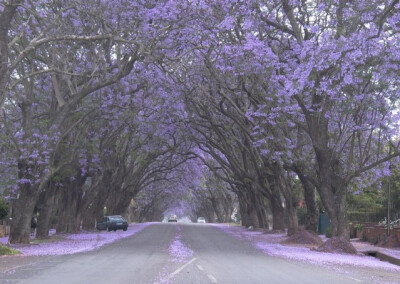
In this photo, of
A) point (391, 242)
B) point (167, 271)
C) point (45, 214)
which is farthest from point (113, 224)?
point (167, 271)

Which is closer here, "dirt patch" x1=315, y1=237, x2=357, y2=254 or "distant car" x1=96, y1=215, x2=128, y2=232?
"dirt patch" x1=315, y1=237, x2=357, y2=254

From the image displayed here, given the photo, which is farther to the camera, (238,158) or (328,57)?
(238,158)

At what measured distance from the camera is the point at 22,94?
75.1 ft

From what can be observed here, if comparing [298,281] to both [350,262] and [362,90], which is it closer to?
[350,262]

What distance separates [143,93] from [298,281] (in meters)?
18.9

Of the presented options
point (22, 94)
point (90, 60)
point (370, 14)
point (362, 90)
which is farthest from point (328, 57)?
point (22, 94)

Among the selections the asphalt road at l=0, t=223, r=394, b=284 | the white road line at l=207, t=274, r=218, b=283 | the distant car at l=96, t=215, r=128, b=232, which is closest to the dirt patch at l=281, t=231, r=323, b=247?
the asphalt road at l=0, t=223, r=394, b=284

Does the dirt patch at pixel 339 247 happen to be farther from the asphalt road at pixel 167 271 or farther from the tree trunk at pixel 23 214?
the tree trunk at pixel 23 214

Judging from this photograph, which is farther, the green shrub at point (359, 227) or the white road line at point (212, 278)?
the green shrub at point (359, 227)

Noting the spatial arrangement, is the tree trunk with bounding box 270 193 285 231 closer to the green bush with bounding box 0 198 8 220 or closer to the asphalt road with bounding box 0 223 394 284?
the green bush with bounding box 0 198 8 220

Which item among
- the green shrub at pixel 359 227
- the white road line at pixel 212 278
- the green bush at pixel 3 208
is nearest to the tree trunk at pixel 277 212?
the green shrub at pixel 359 227

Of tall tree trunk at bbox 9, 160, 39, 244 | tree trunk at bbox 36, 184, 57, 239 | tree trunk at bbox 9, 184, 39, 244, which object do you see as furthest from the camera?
tree trunk at bbox 36, 184, 57, 239

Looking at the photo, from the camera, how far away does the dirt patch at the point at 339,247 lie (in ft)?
65.7

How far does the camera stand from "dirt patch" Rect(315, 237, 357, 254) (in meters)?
20.0
